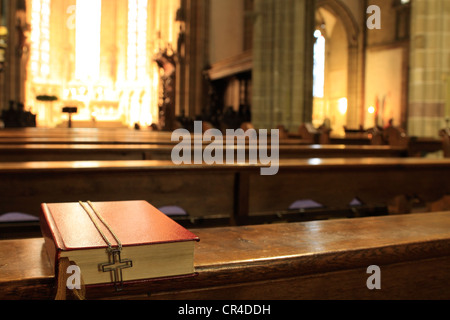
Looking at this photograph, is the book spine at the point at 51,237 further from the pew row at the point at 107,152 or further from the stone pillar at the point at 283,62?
the stone pillar at the point at 283,62

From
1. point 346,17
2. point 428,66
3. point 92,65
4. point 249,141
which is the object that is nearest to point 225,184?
point 249,141

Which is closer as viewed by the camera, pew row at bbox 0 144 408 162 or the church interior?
the church interior

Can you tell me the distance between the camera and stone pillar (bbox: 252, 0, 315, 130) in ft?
35.7

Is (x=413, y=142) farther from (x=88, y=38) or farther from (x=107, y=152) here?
(x=88, y=38)

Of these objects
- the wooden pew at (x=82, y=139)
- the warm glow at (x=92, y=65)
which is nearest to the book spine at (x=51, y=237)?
the wooden pew at (x=82, y=139)

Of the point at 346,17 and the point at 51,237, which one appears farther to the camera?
the point at 346,17

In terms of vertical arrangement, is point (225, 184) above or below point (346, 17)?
below

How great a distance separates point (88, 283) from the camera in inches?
28.6

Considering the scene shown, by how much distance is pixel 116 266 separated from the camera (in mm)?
733

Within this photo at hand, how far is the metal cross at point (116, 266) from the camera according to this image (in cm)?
73

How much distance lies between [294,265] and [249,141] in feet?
15.1

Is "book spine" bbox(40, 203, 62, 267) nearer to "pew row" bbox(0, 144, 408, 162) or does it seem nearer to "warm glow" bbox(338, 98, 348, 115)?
"pew row" bbox(0, 144, 408, 162)

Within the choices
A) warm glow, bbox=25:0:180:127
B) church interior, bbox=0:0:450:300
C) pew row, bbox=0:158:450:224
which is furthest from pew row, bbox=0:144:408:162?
warm glow, bbox=25:0:180:127
